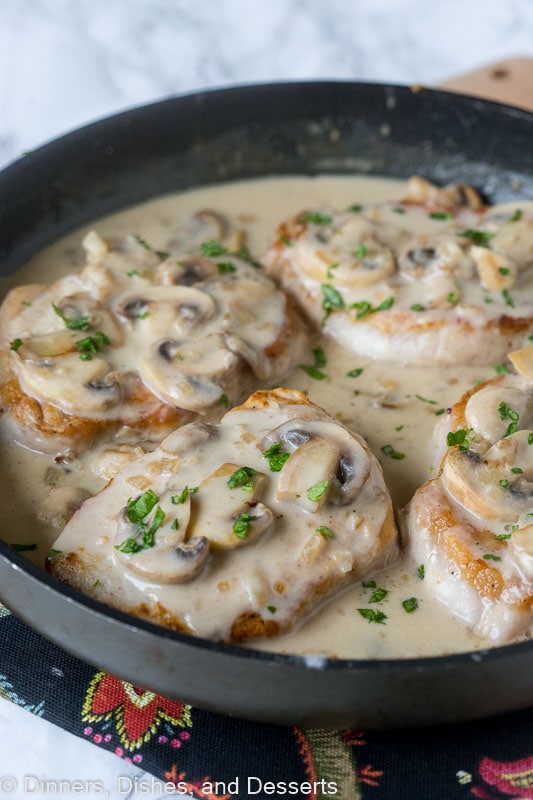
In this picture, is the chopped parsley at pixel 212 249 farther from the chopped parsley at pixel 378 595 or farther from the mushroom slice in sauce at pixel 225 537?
the chopped parsley at pixel 378 595

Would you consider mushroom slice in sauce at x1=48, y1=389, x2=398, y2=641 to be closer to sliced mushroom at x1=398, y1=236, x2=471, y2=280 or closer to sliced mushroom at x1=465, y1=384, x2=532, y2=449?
sliced mushroom at x1=465, y1=384, x2=532, y2=449

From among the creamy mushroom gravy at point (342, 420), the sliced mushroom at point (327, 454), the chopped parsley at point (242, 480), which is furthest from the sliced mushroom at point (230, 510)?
the creamy mushroom gravy at point (342, 420)

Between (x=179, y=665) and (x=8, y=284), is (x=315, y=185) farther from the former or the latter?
(x=179, y=665)

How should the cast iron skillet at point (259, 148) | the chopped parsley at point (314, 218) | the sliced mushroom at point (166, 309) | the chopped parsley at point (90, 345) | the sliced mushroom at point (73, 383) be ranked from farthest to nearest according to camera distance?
the cast iron skillet at point (259, 148) → the chopped parsley at point (314, 218) → the sliced mushroom at point (166, 309) → the chopped parsley at point (90, 345) → the sliced mushroom at point (73, 383)

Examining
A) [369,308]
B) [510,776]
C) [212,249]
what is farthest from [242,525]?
[212,249]

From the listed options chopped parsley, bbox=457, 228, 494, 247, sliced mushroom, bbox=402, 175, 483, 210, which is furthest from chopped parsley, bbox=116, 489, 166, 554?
sliced mushroom, bbox=402, 175, 483, 210

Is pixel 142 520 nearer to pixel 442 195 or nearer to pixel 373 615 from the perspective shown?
pixel 373 615
